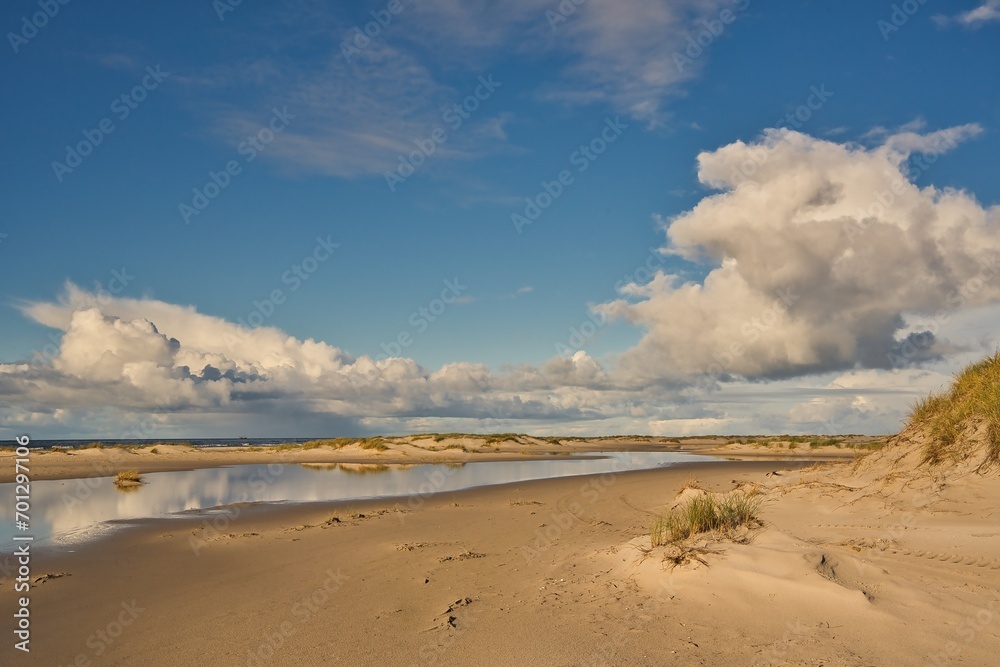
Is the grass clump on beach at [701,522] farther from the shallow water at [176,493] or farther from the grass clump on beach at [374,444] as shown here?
the grass clump on beach at [374,444]

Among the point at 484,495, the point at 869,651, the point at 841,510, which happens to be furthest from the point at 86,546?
the point at 841,510

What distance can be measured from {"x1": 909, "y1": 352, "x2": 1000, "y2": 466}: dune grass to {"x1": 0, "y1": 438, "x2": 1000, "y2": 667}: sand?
0.96 m

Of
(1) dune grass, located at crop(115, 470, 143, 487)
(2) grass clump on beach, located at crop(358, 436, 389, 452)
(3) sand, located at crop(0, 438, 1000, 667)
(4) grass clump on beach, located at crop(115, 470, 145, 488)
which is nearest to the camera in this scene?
(3) sand, located at crop(0, 438, 1000, 667)

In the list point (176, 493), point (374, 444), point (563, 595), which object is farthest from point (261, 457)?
point (563, 595)

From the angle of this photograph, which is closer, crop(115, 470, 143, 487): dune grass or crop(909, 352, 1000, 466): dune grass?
crop(909, 352, 1000, 466): dune grass

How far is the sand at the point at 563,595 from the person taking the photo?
19.5 ft

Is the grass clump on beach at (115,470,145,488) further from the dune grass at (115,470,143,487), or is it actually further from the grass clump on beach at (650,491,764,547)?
the grass clump on beach at (650,491,764,547)

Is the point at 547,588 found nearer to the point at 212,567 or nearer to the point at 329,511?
the point at 212,567

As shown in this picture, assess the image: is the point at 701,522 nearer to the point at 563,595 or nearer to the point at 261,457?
the point at 563,595

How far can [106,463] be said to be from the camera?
133 ft

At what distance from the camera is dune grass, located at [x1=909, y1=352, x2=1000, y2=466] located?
465 inches

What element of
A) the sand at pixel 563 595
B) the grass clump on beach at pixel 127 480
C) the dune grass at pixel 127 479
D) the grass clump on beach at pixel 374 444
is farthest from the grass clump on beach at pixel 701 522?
the grass clump on beach at pixel 374 444

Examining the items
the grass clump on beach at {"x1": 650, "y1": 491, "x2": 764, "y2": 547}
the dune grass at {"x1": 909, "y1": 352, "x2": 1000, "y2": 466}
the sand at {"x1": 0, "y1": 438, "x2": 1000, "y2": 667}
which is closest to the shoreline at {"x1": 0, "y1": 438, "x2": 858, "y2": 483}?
the dune grass at {"x1": 909, "y1": 352, "x2": 1000, "y2": 466}

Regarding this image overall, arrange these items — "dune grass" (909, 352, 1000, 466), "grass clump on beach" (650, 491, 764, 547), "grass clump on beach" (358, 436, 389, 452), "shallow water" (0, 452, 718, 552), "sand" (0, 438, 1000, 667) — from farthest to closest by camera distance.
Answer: "grass clump on beach" (358, 436, 389, 452) → "shallow water" (0, 452, 718, 552) → "dune grass" (909, 352, 1000, 466) → "grass clump on beach" (650, 491, 764, 547) → "sand" (0, 438, 1000, 667)
